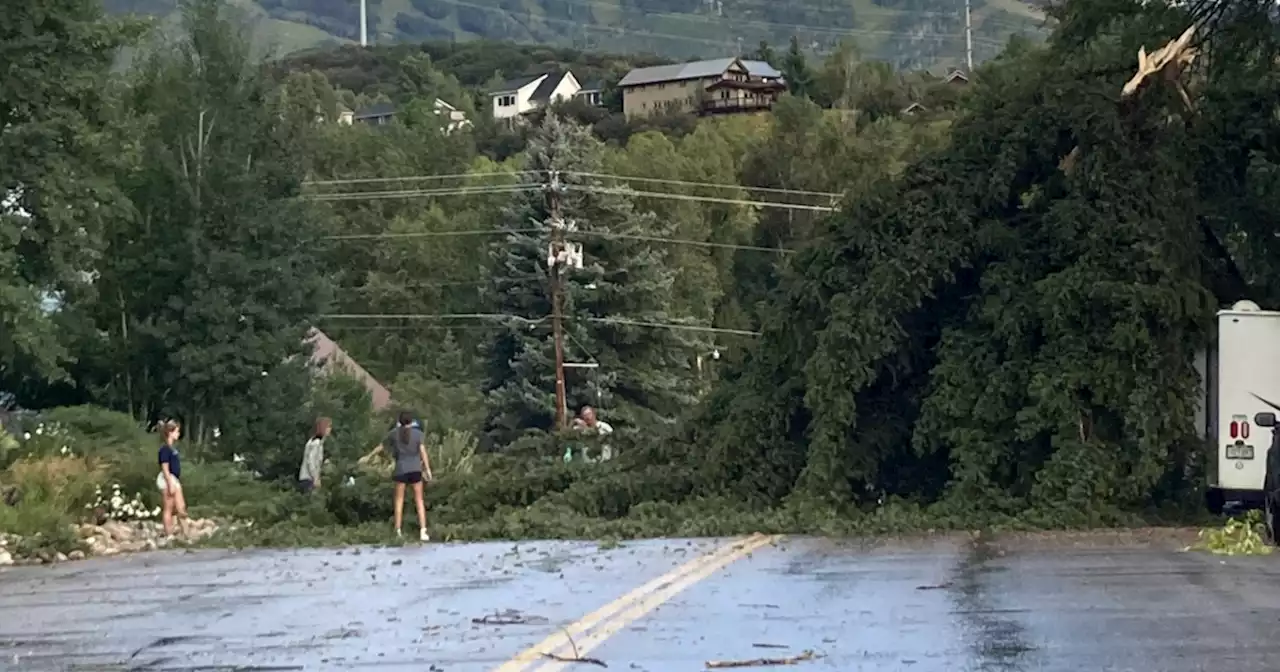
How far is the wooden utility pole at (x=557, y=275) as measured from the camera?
58.9 m

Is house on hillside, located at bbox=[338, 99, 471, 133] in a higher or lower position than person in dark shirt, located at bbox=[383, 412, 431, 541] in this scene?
higher

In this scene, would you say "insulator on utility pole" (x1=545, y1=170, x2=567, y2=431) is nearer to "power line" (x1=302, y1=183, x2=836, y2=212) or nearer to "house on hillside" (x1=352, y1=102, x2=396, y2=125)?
"power line" (x1=302, y1=183, x2=836, y2=212)

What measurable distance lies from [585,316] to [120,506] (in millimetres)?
37833

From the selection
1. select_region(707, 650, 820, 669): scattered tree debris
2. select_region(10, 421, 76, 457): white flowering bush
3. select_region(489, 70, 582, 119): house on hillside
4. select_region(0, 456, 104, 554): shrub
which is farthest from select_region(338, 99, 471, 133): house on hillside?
select_region(707, 650, 820, 669): scattered tree debris

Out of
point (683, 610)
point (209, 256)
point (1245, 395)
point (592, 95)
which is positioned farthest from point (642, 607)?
point (592, 95)

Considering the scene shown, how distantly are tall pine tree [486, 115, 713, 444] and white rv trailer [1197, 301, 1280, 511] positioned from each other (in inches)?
1547

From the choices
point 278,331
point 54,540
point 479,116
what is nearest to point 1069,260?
point 54,540

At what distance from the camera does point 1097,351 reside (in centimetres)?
2206

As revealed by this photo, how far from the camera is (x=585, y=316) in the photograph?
200 ft

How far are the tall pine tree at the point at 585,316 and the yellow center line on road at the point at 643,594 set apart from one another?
4058 centimetres

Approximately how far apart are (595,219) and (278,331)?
2476 centimetres

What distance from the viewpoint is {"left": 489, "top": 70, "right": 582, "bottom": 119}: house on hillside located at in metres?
182

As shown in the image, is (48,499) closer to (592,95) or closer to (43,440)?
(43,440)

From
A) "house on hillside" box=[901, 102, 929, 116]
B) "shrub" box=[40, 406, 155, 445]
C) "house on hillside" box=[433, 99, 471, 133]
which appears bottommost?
"shrub" box=[40, 406, 155, 445]
